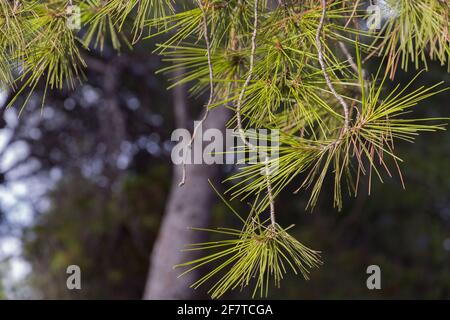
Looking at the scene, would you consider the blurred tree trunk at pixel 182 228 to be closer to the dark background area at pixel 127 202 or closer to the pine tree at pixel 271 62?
the dark background area at pixel 127 202

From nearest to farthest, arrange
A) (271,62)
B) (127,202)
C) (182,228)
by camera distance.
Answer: (271,62) < (182,228) < (127,202)

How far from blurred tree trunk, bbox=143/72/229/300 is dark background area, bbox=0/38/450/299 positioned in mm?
595

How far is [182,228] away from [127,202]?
32.9 inches

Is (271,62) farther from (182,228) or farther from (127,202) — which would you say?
(127,202)

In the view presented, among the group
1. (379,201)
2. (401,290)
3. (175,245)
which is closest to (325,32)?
(175,245)

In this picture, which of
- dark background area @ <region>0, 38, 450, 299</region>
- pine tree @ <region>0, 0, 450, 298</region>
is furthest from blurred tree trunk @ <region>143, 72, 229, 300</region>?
pine tree @ <region>0, 0, 450, 298</region>

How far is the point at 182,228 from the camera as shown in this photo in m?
3.52

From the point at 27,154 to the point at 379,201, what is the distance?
2.82 metres

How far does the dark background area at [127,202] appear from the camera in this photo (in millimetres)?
4199

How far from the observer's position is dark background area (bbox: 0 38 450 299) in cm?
420

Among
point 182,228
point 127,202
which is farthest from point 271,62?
point 127,202

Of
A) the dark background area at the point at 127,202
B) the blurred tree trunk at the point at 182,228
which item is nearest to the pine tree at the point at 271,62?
the blurred tree trunk at the point at 182,228

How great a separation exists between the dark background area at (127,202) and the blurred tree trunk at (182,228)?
0.59m

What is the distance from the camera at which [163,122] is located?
5.06 m
